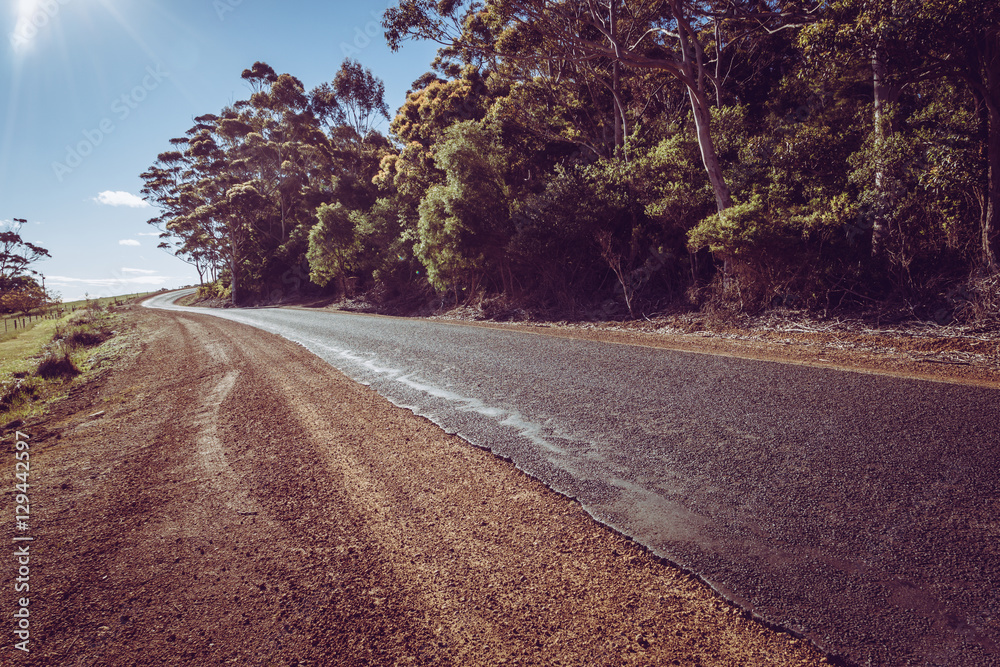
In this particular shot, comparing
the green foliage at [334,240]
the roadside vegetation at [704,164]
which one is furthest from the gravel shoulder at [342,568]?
the green foliage at [334,240]

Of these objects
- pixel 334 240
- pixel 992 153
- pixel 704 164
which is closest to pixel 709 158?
pixel 704 164

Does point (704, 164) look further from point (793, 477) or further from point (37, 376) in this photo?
point (37, 376)

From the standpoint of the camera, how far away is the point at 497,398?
5020 mm

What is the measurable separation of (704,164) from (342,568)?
36.2ft

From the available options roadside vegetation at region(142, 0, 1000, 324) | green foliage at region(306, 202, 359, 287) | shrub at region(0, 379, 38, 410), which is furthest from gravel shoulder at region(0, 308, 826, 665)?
green foliage at region(306, 202, 359, 287)

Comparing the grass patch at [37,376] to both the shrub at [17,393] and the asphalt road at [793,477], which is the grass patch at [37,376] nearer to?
the shrub at [17,393]

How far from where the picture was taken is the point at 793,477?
281 centimetres

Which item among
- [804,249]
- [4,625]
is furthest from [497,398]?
[804,249]

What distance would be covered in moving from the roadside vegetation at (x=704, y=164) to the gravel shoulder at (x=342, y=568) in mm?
7519

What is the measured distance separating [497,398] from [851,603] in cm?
354

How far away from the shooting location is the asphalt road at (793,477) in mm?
1804

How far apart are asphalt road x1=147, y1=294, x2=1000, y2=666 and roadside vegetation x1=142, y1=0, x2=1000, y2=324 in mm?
4170

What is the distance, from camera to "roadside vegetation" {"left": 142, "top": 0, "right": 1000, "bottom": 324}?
21.7 feet

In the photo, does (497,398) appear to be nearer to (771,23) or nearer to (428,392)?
(428,392)
